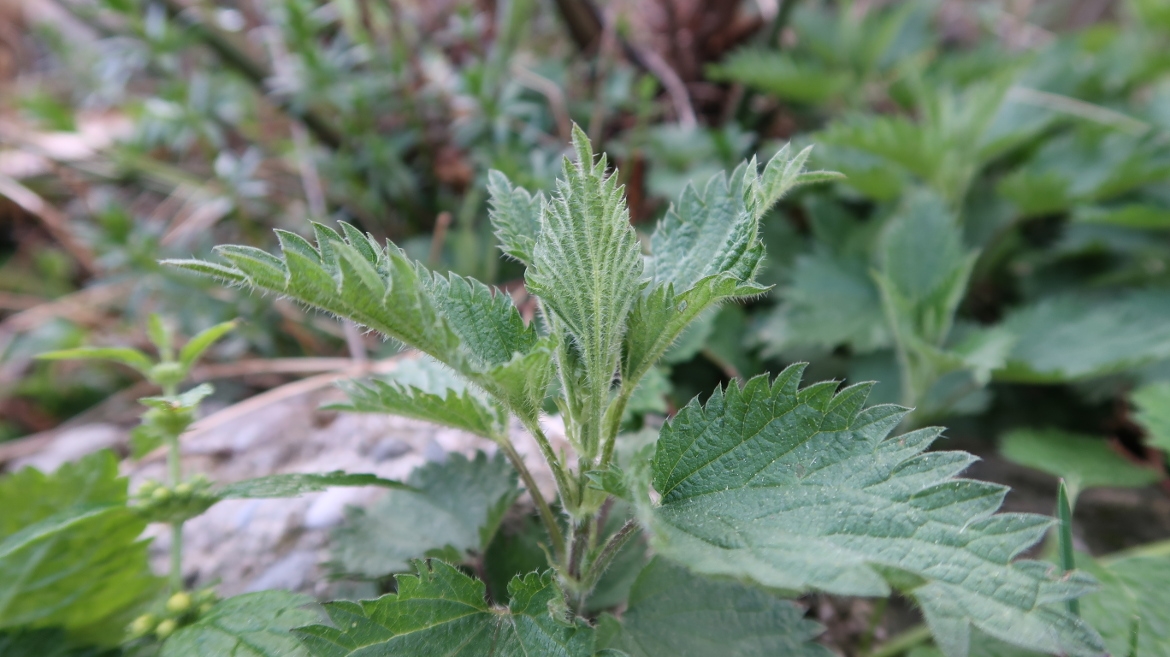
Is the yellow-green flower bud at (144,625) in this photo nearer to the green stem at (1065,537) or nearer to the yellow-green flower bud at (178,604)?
the yellow-green flower bud at (178,604)

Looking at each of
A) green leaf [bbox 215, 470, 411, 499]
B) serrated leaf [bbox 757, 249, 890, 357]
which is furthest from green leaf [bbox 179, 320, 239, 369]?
serrated leaf [bbox 757, 249, 890, 357]

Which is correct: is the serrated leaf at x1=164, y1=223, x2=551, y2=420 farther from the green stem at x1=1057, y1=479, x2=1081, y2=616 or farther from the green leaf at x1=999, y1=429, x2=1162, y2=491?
the green leaf at x1=999, y1=429, x2=1162, y2=491

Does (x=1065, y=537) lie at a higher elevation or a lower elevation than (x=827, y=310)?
lower

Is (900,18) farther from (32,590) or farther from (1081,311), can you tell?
(32,590)

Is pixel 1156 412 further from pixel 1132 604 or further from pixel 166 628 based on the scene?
pixel 166 628


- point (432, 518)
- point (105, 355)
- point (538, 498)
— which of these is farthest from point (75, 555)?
point (538, 498)

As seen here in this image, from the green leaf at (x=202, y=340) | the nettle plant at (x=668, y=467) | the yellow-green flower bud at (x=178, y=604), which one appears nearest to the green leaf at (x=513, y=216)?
the nettle plant at (x=668, y=467)
